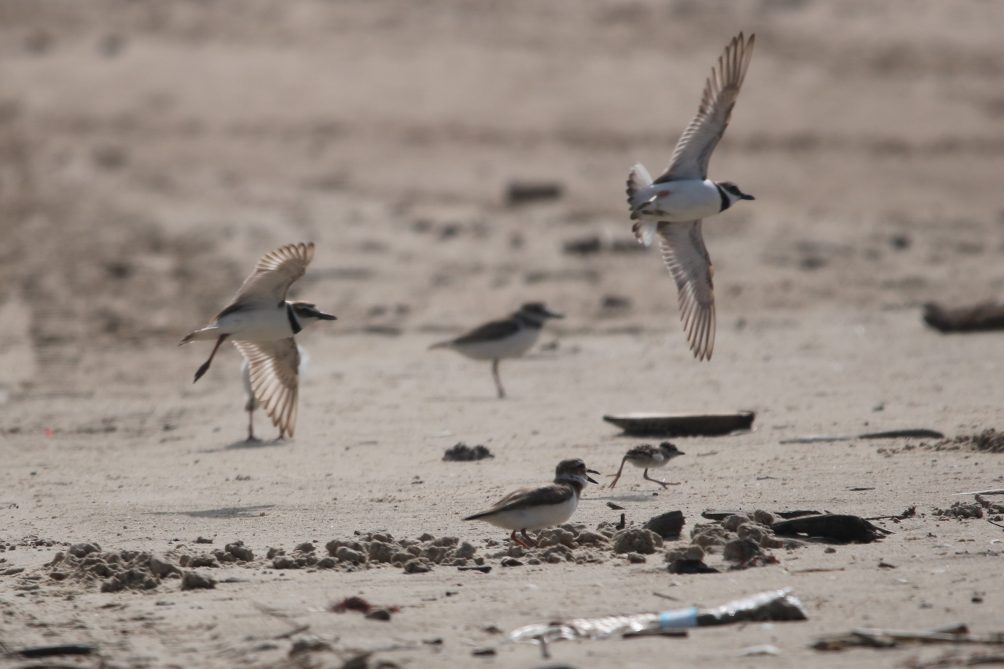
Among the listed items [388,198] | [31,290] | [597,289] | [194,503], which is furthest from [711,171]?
[194,503]

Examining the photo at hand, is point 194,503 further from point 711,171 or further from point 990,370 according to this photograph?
point 711,171

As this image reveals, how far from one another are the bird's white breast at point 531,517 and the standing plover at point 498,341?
16.0ft

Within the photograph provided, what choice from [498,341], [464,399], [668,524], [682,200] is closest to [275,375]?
[464,399]

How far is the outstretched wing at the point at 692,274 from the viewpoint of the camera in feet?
32.1

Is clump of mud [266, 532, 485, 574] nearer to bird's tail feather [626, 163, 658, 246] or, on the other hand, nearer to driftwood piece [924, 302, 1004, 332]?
bird's tail feather [626, 163, 658, 246]

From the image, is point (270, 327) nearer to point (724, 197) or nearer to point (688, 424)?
point (688, 424)

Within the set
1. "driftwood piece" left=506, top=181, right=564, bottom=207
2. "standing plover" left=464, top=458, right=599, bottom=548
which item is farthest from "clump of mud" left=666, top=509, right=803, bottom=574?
"driftwood piece" left=506, top=181, right=564, bottom=207

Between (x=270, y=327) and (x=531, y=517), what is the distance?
3.34 metres

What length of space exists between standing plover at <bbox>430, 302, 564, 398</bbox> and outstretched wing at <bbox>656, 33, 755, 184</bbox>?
242cm

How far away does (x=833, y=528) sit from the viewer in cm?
632

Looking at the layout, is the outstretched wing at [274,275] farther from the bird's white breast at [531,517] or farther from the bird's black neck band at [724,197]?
the bird's white breast at [531,517]

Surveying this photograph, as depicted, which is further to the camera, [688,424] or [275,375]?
[275,375]

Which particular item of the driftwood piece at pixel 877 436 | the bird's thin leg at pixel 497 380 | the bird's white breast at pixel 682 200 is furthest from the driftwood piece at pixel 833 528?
the bird's thin leg at pixel 497 380

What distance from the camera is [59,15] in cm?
3806
